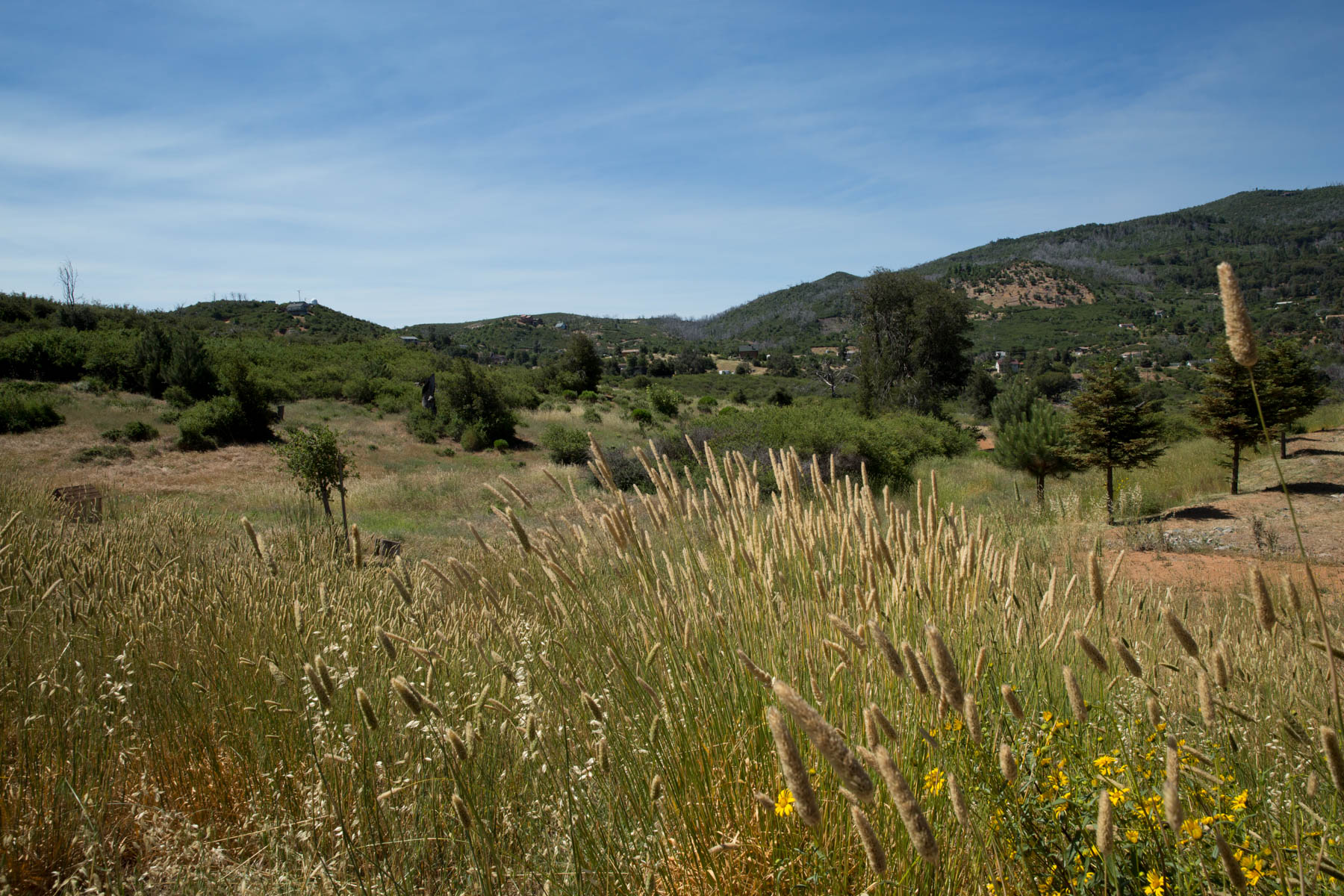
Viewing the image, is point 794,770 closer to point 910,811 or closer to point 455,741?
point 910,811

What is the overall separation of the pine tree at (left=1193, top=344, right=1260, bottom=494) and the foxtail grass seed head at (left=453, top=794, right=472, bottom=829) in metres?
16.9

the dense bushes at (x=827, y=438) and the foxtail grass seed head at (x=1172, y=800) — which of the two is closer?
the foxtail grass seed head at (x=1172, y=800)

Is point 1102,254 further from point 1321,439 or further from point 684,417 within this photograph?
point 1321,439

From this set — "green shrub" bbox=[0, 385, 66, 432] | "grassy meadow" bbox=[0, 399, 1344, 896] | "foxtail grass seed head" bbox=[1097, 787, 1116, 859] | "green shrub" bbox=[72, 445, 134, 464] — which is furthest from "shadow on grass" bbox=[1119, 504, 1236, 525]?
"green shrub" bbox=[0, 385, 66, 432]

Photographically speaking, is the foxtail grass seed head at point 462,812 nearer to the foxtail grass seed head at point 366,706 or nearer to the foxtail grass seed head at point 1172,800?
the foxtail grass seed head at point 366,706

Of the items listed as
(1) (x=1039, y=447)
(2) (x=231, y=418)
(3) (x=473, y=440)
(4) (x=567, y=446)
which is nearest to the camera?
(1) (x=1039, y=447)

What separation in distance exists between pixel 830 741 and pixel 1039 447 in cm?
1789

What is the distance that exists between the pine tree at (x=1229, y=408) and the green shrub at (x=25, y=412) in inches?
1400

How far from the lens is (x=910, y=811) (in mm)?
848

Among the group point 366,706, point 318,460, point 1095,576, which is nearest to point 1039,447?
point 318,460

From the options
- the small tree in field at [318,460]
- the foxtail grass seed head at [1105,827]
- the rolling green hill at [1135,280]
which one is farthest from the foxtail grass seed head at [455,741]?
the rolling green hill at [1135,280]

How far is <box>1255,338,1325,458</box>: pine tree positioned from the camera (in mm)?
14578

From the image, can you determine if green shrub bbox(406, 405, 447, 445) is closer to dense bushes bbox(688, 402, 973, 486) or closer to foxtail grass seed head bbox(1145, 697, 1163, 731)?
dense bushes bbox(688, 402, 973, 486)

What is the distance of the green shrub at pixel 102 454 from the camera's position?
73.6 ft
